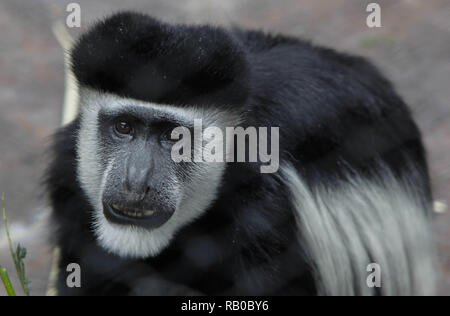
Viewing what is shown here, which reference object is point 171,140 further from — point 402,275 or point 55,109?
point 55,109

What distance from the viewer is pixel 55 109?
3.23 m

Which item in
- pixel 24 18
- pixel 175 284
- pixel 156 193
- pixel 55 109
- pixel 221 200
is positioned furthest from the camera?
pixel 24 18

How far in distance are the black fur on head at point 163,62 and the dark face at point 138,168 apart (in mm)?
66

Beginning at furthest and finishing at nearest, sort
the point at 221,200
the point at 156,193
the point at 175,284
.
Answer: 1. the point at 175,284
2. the point at 221,200
3. the point at 156,193

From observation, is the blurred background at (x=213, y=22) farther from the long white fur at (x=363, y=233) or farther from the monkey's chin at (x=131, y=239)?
the monkey's chin at (x=131, y=239)

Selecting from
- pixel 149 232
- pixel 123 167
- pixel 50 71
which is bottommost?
pixel 149 232

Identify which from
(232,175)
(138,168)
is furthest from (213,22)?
(138,168)

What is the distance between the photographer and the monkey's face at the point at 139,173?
1.84 metres

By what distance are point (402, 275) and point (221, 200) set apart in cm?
67

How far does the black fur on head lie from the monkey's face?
1.7 inches

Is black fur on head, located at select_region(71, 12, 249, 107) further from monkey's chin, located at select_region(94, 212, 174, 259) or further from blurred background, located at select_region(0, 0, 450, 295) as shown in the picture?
blurred background, located at select_region(0, 0, 450, 295)

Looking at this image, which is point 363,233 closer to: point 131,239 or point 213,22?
point 131,239
